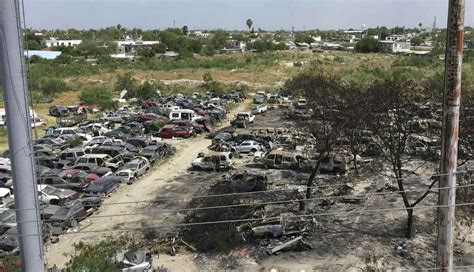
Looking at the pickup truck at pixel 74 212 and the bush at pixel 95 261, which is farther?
the pickup truck at pixel 74 212

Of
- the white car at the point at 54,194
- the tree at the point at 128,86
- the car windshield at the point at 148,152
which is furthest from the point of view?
the tree at the point at 128,86

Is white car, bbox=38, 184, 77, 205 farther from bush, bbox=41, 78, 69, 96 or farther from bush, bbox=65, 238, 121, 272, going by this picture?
bush, bbox=41, 78, 69, 96

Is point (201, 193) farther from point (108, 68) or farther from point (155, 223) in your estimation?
point (108, 68)

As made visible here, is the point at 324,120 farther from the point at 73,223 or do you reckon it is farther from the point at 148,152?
the point at 148,152

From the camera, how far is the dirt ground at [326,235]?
44.4ft

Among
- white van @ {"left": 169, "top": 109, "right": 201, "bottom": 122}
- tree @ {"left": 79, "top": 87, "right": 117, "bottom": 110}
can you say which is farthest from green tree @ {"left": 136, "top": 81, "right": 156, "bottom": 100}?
white van @ {"left": 169, "top": 109, "right": 201, "bottom": 122}

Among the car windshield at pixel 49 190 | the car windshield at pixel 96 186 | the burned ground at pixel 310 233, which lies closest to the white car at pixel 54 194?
the car windshield at pixel 49 190

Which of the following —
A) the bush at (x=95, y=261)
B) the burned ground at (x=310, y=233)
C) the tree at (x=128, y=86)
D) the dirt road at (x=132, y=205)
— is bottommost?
the dirt road at (x=132, y=205)

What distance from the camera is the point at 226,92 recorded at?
5100 centimetres

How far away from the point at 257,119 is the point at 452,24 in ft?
107

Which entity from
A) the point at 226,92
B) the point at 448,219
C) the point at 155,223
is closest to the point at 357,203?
the point at 155,223

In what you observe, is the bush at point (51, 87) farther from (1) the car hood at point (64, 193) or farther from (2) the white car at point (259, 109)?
(1) the car hood at point (64, 193)

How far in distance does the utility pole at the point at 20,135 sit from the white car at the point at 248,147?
870 inches

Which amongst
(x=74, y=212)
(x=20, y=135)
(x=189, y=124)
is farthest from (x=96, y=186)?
(x=20, y=135)
